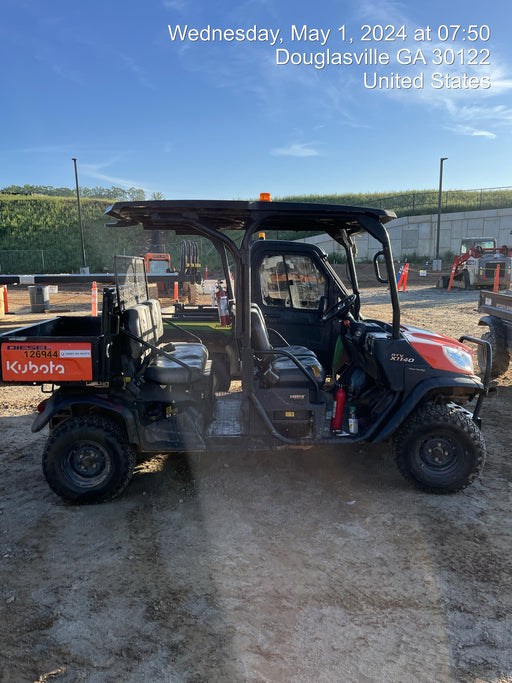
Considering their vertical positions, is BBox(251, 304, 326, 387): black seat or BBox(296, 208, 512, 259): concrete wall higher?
BBox(296, 208, 512, 259): concrete wall

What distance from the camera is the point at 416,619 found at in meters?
2.60

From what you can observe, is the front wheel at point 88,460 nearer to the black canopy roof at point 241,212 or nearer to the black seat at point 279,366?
the black seat at point 279,366

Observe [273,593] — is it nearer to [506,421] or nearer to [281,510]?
[281,510]

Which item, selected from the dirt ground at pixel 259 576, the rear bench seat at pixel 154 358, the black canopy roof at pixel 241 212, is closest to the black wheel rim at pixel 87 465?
the dirt ground at pixel 259 576

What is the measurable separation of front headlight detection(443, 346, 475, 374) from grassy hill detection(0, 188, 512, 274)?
30.1 m

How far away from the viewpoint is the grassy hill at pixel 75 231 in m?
36.1

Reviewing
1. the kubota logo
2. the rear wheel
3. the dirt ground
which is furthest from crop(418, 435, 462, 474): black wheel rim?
the rear wheel

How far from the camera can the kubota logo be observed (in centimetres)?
364

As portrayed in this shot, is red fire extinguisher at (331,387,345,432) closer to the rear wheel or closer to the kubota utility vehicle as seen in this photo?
the kubota utility vehicle

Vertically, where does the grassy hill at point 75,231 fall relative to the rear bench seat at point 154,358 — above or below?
above

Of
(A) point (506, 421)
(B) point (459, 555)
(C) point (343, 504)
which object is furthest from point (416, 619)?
(A) point (506, 421)

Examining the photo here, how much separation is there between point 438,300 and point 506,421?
13624 millimetres

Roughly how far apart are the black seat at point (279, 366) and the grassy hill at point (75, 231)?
29686 mm

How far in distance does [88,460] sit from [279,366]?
1.72 metres
